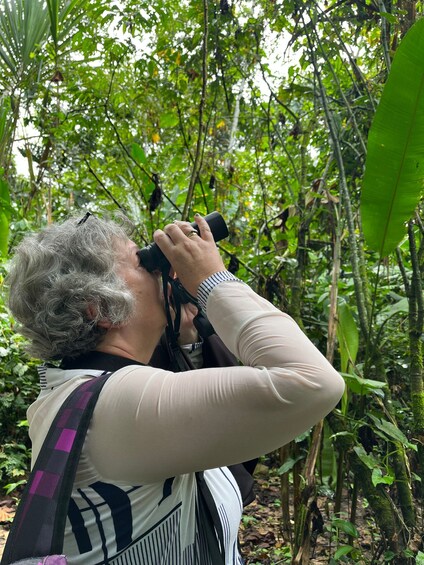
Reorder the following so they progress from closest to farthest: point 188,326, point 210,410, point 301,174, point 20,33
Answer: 1. point 210,410
2. point 188,326
3. point 301,174
4. point 20,33

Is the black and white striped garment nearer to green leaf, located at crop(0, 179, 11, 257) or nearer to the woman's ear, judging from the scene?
the woman's ear

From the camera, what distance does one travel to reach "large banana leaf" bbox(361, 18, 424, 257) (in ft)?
4.80

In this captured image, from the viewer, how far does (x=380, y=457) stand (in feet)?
6.06

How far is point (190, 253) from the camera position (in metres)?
0.96

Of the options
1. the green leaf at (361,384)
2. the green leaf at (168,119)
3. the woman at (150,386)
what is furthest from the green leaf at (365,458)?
the green leaf at (168,119)

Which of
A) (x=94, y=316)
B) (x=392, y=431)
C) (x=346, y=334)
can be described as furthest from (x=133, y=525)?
(x=346, y=334)

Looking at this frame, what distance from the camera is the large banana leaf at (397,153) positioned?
1.46 m

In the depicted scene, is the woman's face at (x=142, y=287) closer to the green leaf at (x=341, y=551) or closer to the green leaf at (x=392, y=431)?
the green leaf at (x=392, y=431)

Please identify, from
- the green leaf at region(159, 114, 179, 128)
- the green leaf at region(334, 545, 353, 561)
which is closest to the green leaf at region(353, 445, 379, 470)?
the green leaf at region(334, 545, 353, 561)

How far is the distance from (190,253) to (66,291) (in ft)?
0.83

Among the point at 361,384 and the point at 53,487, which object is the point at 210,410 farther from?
the point at 361,384

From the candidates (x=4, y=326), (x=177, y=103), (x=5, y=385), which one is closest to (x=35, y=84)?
(x=177, y=103)

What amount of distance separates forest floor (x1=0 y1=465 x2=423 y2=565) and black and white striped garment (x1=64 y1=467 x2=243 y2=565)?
41.3 inches

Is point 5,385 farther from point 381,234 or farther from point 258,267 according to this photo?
point 381,234
